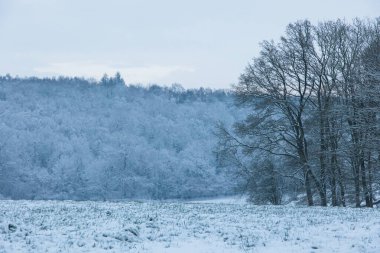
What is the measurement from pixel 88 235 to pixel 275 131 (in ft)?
62.5

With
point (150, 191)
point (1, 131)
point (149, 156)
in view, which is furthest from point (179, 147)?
point (1, 131)

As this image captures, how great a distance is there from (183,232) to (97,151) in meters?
142

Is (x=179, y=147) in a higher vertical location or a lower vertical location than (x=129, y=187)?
higher

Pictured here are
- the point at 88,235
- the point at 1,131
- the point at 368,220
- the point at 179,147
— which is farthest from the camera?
the point at 179,147

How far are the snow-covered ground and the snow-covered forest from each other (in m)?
86.1

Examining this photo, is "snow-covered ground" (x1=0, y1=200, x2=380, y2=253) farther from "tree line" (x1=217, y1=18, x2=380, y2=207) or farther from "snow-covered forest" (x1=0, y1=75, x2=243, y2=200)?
"snow-covered forest" (x1=0, y1=75, x2=243, y2=200)

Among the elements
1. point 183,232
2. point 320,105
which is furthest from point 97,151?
point 183,232

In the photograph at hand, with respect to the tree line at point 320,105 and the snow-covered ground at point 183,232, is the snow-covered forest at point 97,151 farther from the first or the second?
the snow-covered ground at point 183,232

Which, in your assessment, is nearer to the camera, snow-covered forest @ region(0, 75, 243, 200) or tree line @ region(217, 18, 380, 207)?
tree line @ region(217, 18, 380, 207)

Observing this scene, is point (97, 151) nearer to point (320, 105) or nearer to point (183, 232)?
point (320, 105)

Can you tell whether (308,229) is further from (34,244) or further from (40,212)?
(40,212)

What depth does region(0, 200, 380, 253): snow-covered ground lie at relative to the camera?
45.9 ft

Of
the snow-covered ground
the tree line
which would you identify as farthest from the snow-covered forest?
the snow-covered ground

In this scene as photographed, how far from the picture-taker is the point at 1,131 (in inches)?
5679
